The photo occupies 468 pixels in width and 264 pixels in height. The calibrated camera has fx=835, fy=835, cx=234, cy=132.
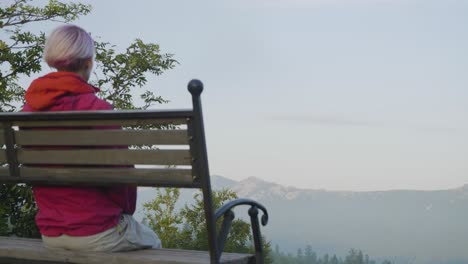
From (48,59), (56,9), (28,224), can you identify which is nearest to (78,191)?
(48,59)

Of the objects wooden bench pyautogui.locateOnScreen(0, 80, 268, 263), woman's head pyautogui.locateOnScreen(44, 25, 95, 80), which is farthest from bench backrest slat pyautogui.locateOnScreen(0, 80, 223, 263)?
woman's head pyautogui.locateOnScreen(44, 25, 95, 80)

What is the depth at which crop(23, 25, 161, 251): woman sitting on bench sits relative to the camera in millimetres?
3564

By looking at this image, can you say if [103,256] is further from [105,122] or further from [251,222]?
[251,222]

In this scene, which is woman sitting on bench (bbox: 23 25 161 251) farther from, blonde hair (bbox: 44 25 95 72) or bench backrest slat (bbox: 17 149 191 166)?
bench backrest slat (bbox: 17 149 191 166)

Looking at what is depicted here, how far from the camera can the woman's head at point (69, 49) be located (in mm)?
3572

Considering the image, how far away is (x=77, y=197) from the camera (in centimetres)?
364

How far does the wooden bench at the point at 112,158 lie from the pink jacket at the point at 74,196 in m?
0.06

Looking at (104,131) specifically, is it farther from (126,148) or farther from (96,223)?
(96,223)

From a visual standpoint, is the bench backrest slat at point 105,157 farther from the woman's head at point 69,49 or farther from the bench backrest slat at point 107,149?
the woman's head at point 69,49

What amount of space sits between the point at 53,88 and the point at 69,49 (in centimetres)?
18

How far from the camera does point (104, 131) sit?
3.54 metres

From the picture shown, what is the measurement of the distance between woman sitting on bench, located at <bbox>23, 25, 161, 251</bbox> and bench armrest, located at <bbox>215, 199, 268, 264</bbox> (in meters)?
0.40

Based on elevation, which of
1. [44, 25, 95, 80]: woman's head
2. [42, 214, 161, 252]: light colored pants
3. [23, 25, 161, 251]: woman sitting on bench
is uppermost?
[44, 25, 95, 80]: woman's head

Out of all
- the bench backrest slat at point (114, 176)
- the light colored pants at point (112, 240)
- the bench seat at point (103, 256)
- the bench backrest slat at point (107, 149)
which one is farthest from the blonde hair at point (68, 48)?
the bench seat at point (103, 256)
